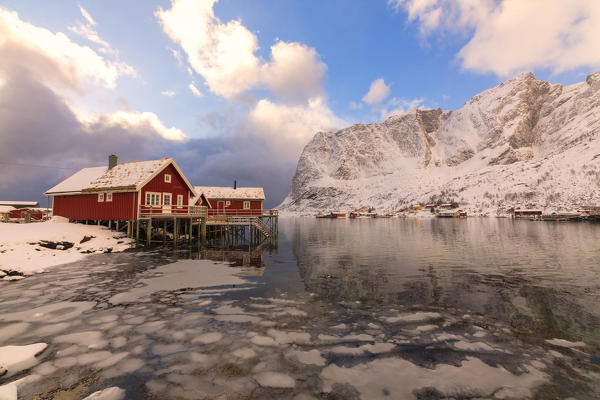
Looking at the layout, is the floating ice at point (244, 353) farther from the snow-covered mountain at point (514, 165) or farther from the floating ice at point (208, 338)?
the snow-covered mountain at point (514, 165)

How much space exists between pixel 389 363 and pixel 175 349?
4863mm

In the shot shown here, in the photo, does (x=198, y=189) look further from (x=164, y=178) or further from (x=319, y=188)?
(x=319, y=188)

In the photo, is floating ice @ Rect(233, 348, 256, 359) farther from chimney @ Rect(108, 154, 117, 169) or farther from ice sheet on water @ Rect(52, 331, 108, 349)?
chimney @ Rect(108, 154, 117, 169)

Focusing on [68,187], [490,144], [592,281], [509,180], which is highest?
[490,144]

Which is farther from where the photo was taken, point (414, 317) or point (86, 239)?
point (86, 239)

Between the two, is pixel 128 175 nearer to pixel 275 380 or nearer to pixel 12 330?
pixel 12 330

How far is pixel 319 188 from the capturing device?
197m

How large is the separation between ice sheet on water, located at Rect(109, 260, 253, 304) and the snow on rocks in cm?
366

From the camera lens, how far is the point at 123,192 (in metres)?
27.3

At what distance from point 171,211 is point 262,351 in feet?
88.6

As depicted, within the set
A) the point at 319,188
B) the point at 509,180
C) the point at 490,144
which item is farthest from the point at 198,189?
the point at 490,144

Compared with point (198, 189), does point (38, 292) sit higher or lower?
lower

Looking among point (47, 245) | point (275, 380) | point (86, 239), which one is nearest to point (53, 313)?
point (275, 380)

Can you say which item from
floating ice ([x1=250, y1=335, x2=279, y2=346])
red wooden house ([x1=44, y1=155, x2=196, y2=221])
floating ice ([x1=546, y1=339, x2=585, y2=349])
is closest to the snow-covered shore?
red wooden house ([x1=44, y1=155, x2=196, y2=221])
